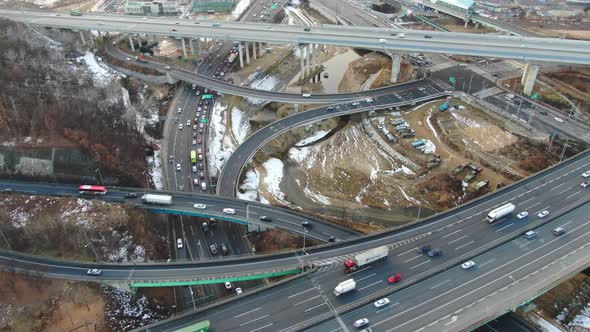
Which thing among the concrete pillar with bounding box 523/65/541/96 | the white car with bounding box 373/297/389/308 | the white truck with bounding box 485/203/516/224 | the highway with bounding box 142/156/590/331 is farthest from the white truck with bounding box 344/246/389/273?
the concrete pillar with bounding box 523/65/541/96

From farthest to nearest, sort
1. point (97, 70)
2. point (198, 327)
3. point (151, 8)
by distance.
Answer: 1. point (151, 8)
2. point (97, 70)
3. point (198, 327)

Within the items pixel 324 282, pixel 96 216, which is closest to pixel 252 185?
pixel 96 216

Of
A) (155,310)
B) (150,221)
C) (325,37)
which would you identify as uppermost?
(325,37)

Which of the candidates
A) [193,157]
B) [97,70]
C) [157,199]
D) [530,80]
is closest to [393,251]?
[157,199]

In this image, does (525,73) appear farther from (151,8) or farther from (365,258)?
(151,8)

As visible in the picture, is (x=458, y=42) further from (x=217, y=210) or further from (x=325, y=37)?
(x=217, y=210)

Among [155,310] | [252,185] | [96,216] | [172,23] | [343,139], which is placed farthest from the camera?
[172,23]

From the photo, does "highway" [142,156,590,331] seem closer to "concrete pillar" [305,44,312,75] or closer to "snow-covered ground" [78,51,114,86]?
"concrete pillar" [305,44,312,75]
